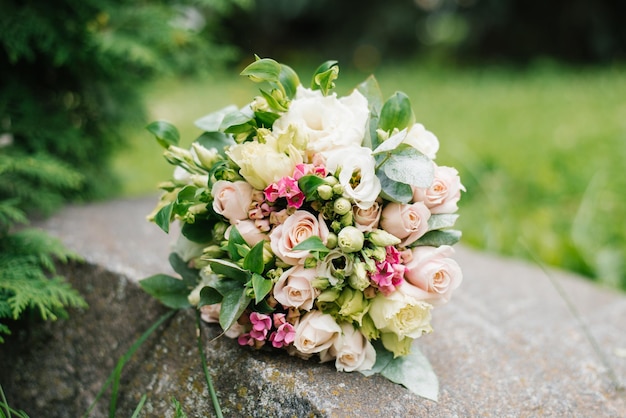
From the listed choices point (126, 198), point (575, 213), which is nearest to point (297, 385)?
point (126, 198)

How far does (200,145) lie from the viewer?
4.82 ft

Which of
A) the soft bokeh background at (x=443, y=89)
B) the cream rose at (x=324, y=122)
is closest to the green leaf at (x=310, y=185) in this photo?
the cream rose at (x=324, y=122)

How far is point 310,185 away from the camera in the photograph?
4.08 feet

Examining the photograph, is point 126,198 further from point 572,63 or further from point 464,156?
point 572,63

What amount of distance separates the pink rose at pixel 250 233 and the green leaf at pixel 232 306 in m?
0.11

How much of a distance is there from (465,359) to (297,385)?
0.52 metres

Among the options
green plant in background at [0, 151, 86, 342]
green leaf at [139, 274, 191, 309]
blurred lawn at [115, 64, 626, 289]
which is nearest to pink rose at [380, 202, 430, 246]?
blurred lawn at [115, 64, 626, 289]

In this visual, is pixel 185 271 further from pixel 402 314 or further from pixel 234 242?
pixel 402 314

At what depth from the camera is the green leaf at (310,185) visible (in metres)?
1.24

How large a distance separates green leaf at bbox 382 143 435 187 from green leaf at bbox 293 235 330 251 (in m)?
0.21

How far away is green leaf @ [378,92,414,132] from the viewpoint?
136 cm

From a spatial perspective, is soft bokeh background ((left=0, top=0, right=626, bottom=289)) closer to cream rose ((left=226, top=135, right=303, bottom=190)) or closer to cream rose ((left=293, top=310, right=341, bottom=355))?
cream rose ((left=226, top=135, right=303, bottom=190))

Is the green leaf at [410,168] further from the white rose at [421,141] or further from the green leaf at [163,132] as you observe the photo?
the green leaf at [163,132]

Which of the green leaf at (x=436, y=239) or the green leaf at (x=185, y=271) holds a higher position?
the green leaf at (x=185, y=271)
